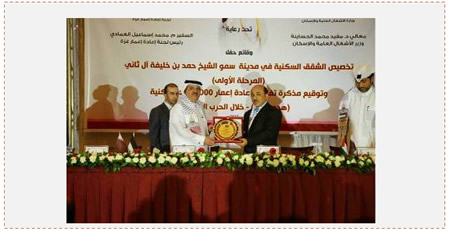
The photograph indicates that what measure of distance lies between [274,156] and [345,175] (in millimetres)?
644

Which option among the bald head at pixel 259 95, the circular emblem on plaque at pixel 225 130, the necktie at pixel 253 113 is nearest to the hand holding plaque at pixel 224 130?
the circular emblem on plaque at pixel 225 130

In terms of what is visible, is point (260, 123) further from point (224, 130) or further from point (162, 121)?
point (162, 121)

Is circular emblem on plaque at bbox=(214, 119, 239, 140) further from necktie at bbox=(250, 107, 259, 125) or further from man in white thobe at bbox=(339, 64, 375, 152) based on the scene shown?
man in white thobe at bbox=(339, 64, 375, 152)

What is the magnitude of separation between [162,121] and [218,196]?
1.96m

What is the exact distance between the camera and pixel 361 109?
17.9ft

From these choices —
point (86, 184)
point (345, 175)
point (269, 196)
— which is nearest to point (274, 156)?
point (269, 196)

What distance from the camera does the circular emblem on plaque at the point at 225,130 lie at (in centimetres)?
551

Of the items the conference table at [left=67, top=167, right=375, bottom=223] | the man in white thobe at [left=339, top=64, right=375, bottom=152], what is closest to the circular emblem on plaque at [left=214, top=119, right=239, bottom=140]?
the man in white thobe at [left=339, top=64, right=375, bottom=152]

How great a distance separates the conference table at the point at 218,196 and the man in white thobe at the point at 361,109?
168cm

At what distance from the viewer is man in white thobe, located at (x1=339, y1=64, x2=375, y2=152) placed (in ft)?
17.8

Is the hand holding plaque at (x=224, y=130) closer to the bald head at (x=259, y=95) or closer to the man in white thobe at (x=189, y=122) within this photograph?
the man in white thobe at (x=189, y=122)

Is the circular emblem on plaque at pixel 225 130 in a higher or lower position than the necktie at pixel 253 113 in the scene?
lower

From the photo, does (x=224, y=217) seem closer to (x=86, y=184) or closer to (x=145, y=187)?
(x=145, y=187)

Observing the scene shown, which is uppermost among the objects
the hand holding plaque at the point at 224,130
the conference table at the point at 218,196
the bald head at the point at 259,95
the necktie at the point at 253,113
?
the bald head at the point at 259,95
